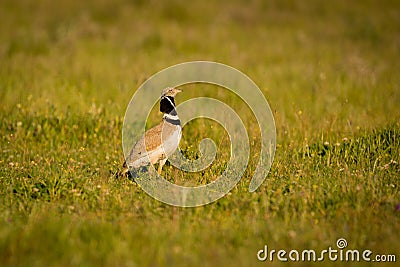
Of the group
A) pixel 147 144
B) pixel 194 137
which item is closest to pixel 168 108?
pixel 147 144

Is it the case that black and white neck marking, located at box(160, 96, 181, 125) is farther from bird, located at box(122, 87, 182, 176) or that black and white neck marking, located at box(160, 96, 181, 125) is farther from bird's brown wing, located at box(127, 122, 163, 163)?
bird's brown wing, located at box(127, 122, 163, 163)

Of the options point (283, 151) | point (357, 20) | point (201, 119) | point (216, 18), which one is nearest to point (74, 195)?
point (283, 151)

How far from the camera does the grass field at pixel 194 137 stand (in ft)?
13.9

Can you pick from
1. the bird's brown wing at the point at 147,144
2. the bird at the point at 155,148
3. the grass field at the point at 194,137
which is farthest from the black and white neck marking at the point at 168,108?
the grass field at the point at 194,137

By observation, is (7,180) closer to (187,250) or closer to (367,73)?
(187,250)

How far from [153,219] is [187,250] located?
65cm

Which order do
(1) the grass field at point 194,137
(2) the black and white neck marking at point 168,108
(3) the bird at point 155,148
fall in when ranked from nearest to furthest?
1. (1) the grass field at point 194,137
2. (3) the bird at point 155,148
3. (2) the black and white neck marking at point 168,108

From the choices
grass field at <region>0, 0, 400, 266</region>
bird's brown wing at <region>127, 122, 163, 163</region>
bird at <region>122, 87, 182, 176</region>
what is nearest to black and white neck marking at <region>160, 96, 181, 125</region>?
bird at <region>122, 87, 182, 176</region>

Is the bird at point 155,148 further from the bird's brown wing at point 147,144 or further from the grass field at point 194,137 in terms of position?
the grass field at point 194,137

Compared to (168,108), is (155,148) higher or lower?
lower

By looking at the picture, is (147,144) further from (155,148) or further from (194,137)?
(194,137)

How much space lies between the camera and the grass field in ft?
13.9

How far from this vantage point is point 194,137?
7.43 m

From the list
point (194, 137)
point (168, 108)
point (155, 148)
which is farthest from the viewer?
point (194, 137)
